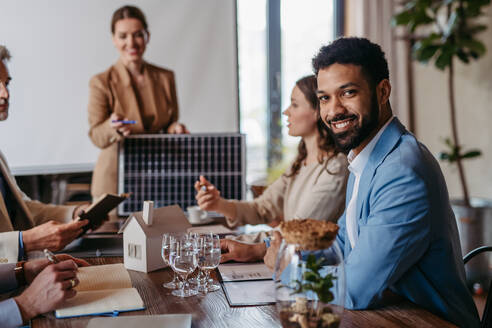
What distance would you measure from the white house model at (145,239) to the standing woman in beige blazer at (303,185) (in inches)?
14.9

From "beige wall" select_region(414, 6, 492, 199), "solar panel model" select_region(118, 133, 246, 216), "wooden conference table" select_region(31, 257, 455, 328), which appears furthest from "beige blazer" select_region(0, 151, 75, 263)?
"beige wall" select_region(414, 6, 492, 199)

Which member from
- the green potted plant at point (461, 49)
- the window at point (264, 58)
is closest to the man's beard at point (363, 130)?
the green potted plant at point (461, 49)

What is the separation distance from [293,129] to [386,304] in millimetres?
1116

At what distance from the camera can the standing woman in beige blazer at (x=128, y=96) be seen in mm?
2805

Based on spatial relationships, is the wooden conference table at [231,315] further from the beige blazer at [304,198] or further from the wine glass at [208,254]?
the beige blazer at [304,198]

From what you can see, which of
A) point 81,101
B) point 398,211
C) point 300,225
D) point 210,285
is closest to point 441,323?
point 398,211

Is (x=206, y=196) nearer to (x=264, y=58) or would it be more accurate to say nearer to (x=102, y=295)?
(x=102, y=295)

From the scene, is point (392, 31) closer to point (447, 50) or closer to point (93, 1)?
point (447, 50)

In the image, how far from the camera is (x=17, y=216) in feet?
7.37

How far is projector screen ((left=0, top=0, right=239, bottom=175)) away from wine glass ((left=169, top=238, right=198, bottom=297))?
2400 millimetres

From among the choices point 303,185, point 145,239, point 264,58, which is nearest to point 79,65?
point 264,58

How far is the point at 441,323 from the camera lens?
1.16 meters

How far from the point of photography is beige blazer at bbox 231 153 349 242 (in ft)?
6.91

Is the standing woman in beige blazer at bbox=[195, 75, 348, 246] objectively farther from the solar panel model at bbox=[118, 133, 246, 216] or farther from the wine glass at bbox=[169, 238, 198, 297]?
the wine glass at bbox=[169, 238, 198, 297]
